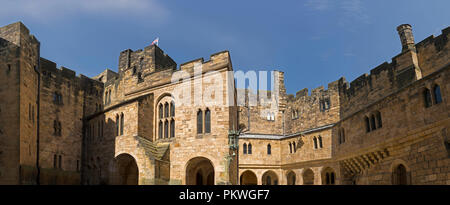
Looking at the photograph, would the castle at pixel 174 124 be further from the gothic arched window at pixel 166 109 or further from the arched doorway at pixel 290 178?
the arched doorway at pixel 290 178

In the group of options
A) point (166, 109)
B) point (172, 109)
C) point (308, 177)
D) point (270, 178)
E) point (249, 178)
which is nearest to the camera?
point (172, 109)

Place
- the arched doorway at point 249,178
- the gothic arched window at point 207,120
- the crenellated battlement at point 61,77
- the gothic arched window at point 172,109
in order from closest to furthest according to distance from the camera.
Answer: the gothic arched window at point 207,120 → the gothic arched window at point 172,109 → the crenellated battlement at point 61,77 → the arched doorway at point 249,178

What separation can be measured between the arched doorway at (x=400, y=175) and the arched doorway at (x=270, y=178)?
54.2 feet

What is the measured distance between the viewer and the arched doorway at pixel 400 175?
1823cm

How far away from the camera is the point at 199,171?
23.1 m

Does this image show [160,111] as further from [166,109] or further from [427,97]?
[427,97]

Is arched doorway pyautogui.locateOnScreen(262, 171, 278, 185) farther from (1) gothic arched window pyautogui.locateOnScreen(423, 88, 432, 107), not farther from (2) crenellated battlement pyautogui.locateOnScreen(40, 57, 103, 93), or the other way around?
(1) gothic arched window pyautogui.locateOnScreen(423, 88, 432, 107)

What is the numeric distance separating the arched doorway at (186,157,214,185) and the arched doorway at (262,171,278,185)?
1196cm

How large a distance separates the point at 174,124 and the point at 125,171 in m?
4.58

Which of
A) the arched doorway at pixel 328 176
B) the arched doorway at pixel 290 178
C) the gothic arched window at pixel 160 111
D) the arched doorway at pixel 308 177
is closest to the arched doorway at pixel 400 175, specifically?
the arched doorway at pixel 328 176

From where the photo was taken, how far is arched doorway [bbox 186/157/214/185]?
70.3 feet

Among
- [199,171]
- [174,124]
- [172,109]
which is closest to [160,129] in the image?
[174,124]

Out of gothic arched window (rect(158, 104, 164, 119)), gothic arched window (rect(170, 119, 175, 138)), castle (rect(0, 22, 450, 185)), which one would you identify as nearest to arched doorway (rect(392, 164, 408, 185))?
castle (rect(0, 22, 450, 185))
